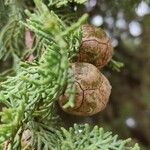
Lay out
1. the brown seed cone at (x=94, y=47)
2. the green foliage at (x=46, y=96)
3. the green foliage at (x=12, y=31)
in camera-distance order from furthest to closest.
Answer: the green foliage at (x=12, y=31) → the brown seed cone at (x=94, y=47) → the green foliage at (x=46, y=96)

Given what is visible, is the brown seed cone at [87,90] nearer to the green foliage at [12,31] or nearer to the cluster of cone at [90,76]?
the cluster of cone at [90,76]

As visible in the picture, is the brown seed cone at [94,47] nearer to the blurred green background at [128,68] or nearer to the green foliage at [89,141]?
the green foliage at [89,141]

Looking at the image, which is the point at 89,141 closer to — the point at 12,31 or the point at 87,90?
→ the point at 87,90

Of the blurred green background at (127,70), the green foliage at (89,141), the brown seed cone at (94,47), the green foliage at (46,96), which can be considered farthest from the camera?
the blurred green background at (127,70)

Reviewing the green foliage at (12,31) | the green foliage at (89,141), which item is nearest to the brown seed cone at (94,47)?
the green foliage at (89,141)

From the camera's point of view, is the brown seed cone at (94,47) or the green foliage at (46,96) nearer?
the green foliage at (46,96)

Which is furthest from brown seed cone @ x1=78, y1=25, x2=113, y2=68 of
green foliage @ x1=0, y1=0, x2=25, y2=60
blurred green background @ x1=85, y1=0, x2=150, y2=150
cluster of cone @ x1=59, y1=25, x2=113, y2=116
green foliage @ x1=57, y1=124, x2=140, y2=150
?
blurred green background @ x1=85, y1=0, x2=150, y2=150

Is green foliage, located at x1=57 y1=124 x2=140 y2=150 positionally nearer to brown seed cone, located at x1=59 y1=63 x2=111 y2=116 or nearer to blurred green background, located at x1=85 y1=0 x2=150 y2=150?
brown seed cone, located at x1=59 y1=63 x2=111 y2=116

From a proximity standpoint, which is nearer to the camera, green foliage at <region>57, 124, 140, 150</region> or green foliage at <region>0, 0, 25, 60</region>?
green foliage at <region>57, 124, 140, 150</region>

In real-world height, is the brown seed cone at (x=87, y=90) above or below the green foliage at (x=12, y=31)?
below

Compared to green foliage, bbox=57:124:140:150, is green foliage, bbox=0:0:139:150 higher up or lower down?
higher up
